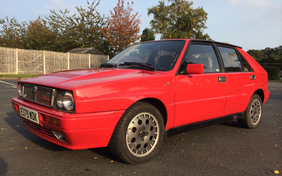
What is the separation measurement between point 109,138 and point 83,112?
0.44 metres

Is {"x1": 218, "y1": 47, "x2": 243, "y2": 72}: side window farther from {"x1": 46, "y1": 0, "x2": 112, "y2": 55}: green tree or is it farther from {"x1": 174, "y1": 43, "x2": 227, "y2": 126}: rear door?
{"x1": 46, "y1": 0, "x2": 112, "y2": 55}: green tree

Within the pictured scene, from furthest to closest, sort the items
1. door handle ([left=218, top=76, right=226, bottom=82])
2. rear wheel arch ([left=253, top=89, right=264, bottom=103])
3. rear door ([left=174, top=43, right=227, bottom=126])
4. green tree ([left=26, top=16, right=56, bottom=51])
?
green tree ([left=26, top=16, right=56, bottom=51]), rear wheel arch ([left=253, top=89, right=264, bottom=103]), door handle ([left=218, top=76, right=226, bottom=82]), rear door ([left=174, top=43, right=227, bottom=126])

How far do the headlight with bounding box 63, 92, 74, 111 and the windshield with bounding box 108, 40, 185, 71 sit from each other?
132 cm

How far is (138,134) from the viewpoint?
2723 mm

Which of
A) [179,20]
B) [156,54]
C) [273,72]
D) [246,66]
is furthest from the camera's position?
[179,20]

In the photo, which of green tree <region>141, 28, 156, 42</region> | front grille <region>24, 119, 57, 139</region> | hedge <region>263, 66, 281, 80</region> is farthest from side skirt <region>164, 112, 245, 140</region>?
green tree <region>141, 28, 156, 42</region>

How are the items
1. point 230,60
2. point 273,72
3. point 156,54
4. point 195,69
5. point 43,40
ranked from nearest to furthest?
point 195,69
point 156,54
point 230,60
point 273,72
point 43,40

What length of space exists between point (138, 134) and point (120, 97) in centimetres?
56

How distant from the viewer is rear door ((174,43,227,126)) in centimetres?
311

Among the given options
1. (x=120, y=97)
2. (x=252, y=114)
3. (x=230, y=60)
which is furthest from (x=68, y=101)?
(x=252, y=114)

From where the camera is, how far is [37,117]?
255cm

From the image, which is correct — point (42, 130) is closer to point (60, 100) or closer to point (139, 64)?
point (60, 100)

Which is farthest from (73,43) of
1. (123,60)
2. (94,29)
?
(123,60)

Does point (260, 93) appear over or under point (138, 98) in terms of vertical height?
under
